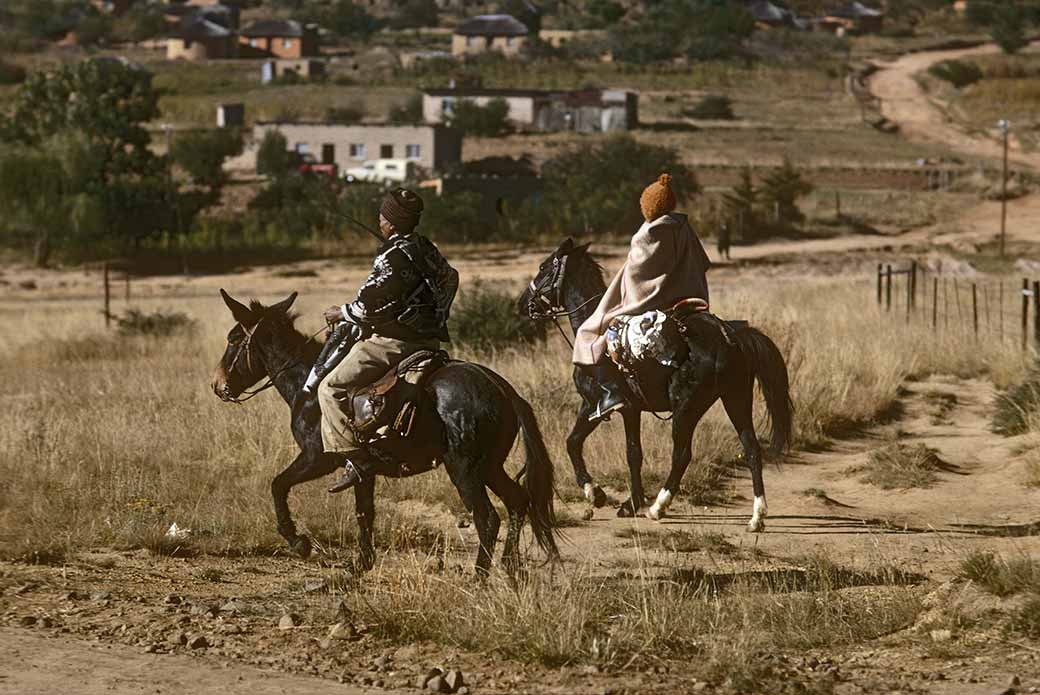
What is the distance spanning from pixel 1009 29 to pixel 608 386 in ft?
323

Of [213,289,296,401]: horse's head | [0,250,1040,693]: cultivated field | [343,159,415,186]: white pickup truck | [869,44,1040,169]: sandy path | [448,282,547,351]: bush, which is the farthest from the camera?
[869,44,1040,169]: sandy path

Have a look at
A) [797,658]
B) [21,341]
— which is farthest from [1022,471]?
[21,341]

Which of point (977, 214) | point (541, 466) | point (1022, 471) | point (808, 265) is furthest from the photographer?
point (977, 214)

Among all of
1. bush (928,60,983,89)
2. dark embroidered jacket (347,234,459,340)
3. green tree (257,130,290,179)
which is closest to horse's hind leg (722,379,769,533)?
dark embroidered jacket (347,234,459,340)

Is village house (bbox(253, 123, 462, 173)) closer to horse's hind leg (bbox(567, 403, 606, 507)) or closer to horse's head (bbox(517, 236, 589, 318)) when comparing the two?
horse's head (bbox(517, 236, 589, 318))

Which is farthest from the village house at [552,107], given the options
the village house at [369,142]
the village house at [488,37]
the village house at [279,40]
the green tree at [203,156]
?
the village house at [279,40]

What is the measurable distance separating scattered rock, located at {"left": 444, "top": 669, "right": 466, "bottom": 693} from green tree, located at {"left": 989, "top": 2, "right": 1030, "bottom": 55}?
99445 millimetres

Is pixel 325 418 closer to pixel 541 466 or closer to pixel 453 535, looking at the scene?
pixel 541 466

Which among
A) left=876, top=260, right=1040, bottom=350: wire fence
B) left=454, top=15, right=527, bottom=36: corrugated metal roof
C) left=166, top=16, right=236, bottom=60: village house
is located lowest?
left=876, top=260, right=1040, bottom=350: wire fence

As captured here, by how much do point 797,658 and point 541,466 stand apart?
1.91m

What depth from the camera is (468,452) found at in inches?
356

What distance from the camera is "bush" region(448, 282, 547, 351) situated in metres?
20.7

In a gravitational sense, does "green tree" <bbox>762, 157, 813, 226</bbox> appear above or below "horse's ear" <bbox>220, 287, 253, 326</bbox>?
below

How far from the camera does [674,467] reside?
455 inches
